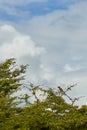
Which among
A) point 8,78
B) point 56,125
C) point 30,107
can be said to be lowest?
point 56,125

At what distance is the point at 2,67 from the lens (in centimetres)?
3762

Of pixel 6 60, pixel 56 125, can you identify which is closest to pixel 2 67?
pixel 6 60

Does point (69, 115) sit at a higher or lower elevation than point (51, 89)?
lower

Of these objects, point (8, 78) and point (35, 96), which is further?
point (8, 78)

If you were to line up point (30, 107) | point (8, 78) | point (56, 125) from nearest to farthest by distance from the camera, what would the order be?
point (56, 125), point (30, 107), point (8, 78)

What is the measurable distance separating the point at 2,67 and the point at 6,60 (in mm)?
818

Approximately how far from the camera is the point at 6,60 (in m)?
38.2

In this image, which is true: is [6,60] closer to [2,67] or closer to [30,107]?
[2,67]

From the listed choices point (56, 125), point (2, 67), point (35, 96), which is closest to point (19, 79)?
point (2, 67)

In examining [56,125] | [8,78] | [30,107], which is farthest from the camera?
[8,78]

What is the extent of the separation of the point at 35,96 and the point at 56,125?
269 centimetres

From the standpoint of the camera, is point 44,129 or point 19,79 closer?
point 44,129

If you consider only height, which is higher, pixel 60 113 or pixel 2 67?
pixel 2 67

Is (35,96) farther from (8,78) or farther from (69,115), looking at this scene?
(8,78)
